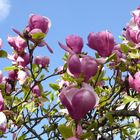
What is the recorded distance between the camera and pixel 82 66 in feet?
5.72

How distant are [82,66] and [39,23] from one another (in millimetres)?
599

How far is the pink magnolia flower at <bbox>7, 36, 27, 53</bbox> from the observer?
2888 mm

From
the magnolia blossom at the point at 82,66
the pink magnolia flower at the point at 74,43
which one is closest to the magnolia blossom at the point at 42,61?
the pink magnolia flower at the point at 74,43

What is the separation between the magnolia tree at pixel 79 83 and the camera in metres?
1.63

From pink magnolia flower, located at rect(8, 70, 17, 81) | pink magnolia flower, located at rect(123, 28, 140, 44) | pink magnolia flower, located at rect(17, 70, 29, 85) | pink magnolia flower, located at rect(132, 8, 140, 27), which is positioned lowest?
pink magnolia flower, located at rect(123, 28, 140, 44)

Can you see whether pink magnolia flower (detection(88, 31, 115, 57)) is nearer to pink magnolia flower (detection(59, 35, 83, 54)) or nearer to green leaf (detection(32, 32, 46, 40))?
pink magnolia flower (detection(59, 35, 83, 54))

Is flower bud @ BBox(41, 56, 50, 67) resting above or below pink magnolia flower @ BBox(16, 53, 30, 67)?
above

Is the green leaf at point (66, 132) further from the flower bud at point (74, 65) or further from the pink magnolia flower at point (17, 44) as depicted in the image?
the pink magnolia flower at point (17, 44)

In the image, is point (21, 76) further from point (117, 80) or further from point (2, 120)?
point (2, 120)

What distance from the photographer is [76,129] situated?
163 centimetres

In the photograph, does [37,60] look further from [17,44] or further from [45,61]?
[17,44]

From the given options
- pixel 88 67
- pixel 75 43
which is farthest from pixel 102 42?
pixel 88 67

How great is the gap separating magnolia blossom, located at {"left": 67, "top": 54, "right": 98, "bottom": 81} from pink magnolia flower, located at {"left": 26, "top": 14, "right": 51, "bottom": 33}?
570 millimetres

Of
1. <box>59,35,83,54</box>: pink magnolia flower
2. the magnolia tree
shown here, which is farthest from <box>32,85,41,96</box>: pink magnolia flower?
<box>59,35,83,54</box>: pink magnolia flower
